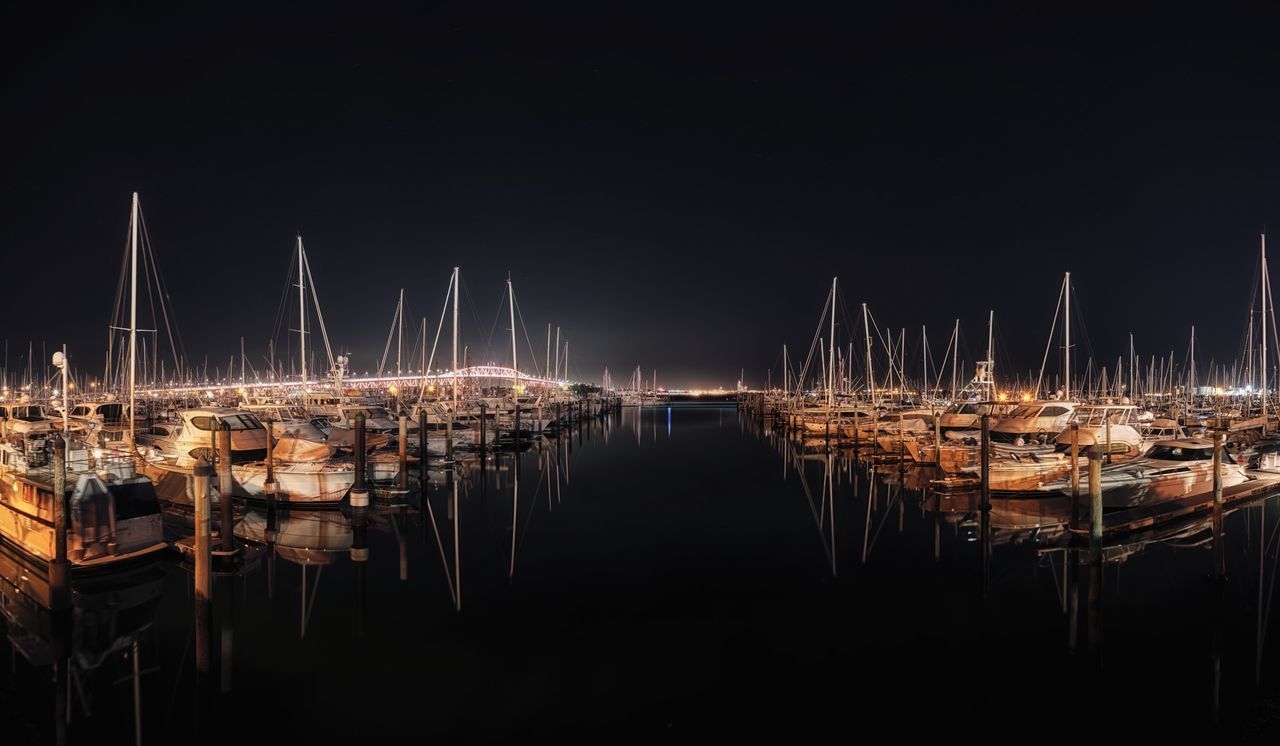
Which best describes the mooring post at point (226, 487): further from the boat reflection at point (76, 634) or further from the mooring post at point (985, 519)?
the mooring post at point (985, 519)

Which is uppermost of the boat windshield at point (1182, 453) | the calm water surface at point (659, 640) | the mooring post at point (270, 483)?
the boat windshield at point (1182, 453)

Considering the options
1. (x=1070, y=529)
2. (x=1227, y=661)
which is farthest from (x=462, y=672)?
(x=1070, y=529)

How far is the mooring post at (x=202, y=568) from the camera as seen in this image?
8398mm

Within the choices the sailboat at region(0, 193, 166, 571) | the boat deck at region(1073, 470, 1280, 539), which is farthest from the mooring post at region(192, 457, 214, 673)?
the boat deck at region(1073, 470, 1280, 539)

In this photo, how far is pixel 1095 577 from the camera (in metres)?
10.2

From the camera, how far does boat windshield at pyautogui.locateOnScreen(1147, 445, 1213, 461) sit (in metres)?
20.1

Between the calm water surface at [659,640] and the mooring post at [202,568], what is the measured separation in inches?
6.7

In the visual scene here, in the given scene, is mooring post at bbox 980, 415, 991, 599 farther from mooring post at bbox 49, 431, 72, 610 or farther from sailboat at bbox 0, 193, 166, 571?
sailboat at bbox 0, 193, 166, 571

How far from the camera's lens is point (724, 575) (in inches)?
580

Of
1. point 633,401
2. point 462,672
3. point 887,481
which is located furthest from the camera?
point 633,401

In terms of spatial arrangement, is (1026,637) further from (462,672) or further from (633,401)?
(633,401)

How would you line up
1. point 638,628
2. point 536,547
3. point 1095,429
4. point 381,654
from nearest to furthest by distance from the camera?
point 381,654, point 638,628, point 536,547, point 1095,429

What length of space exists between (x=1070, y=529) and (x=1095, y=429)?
464 inches

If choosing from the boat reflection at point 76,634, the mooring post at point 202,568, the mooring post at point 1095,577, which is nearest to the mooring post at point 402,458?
the boat reflection at point 76,634
